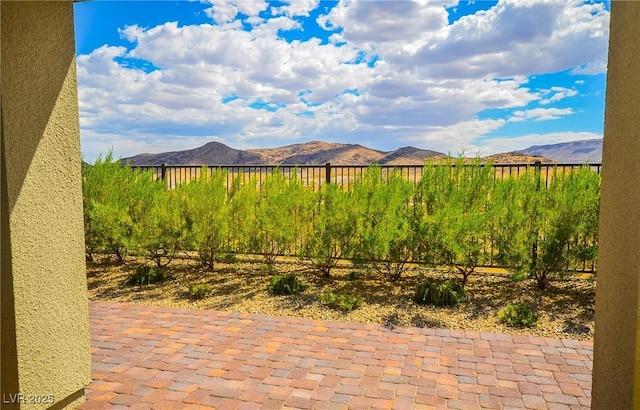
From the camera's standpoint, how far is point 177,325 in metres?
5.34

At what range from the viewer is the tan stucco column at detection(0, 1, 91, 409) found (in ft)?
9.46

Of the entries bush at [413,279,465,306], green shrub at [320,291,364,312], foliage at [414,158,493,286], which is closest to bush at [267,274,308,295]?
green shrub at [320,291,364,312]

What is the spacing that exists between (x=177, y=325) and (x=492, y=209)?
440cm

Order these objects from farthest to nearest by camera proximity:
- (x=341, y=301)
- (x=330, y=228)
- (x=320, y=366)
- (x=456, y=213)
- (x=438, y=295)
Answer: (x=330, y=228) < (x=456, y=213) < (x=438, y=295) < (x=341, y=301) < (x=320, y=366)

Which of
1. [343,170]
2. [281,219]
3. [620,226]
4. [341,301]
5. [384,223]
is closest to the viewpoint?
[620,226]

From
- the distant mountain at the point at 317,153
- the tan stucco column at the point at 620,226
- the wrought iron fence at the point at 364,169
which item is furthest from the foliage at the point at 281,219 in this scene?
the distant mountain at the point at 317,153

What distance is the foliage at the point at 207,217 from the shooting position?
300 inches

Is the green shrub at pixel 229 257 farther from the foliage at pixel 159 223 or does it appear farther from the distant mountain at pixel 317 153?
the distant mountain at pixel 317 153

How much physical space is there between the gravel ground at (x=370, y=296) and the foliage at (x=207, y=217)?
470 mm

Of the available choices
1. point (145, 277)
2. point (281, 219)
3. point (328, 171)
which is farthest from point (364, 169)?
point (145, 277)

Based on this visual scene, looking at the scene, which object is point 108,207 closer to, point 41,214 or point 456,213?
point 41,214

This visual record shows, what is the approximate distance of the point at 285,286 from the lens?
666cm

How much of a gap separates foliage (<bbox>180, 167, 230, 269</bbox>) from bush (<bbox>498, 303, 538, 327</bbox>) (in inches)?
168

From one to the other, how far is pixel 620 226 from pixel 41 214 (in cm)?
335
